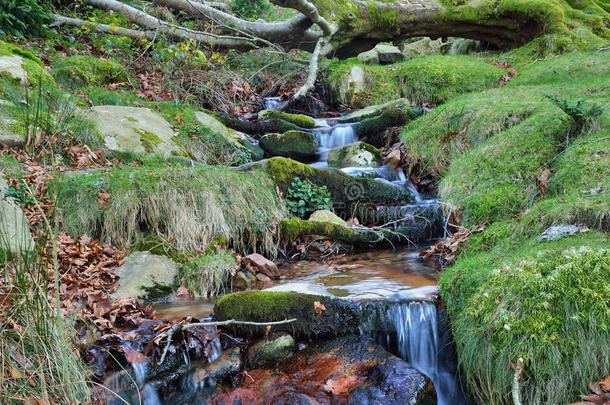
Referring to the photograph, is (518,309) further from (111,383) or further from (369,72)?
(369,72)

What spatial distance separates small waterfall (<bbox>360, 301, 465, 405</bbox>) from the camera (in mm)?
3711

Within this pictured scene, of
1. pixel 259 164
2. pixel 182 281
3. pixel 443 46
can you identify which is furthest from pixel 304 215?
pixel 443 46

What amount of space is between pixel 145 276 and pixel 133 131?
11.2 ft

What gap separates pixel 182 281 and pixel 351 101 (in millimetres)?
7710

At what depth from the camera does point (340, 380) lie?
10.9ft

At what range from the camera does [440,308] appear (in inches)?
152

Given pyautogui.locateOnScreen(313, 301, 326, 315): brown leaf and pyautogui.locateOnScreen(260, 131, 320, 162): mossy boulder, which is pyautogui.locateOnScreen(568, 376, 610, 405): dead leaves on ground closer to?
pyautogui.locateOnScreen(313, 301, 326, 315): brown leaf

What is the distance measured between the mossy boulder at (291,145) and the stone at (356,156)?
56 centimetres

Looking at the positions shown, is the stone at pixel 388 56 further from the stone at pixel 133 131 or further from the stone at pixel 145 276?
the stone at pixel 145 276

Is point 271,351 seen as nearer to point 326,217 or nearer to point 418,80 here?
point 326,217

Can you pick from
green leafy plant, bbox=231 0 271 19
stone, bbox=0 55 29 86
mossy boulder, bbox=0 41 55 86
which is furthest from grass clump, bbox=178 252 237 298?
green leafy plant, bbox=231 0 271 19

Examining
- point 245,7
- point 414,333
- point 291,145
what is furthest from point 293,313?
point 245,7

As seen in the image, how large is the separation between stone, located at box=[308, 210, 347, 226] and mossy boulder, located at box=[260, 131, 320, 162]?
2474mm

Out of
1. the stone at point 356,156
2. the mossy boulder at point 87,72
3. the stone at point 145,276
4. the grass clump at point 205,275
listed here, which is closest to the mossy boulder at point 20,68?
the mossy boulder at point 87,72
